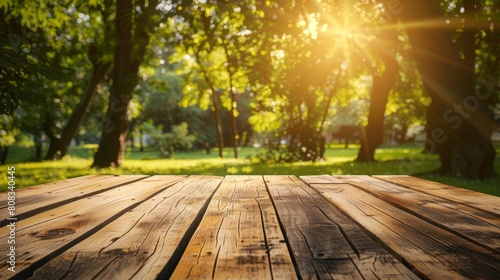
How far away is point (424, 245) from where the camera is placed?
1579 millimetres

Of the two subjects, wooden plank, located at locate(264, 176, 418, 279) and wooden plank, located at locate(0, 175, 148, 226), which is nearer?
wooden plank, located at locate(264, 176, 418, 279)

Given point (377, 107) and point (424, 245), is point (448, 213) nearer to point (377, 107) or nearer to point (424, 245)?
point (424, 245)

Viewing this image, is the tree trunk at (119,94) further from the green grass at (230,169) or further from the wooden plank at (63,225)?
the wooden plank at (63,225)

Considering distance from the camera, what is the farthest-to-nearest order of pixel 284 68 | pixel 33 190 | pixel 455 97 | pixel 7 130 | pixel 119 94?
pixel 7 130, pixel 284 68, pixel 119 94, pixel 455 97, pixel 33 190

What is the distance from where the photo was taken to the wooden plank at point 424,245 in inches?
51.9

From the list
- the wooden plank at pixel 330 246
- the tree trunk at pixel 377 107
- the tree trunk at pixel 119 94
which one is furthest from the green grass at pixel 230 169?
the wooden plank at pixel 330 246

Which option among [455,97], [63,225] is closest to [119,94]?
[455,97]

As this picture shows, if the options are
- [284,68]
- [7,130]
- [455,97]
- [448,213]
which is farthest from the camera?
[7,130]

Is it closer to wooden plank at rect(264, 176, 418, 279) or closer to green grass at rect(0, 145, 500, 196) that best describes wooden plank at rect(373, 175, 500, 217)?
wooden plank at rect(264, 176, 418, 279)

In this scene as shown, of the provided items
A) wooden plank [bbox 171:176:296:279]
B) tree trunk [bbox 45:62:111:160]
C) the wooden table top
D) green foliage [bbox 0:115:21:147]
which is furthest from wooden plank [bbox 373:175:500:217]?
green foliage [bbox 0:115:21:147]

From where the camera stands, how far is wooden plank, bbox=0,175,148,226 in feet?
7.37

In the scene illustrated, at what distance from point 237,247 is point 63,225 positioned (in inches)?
36.4

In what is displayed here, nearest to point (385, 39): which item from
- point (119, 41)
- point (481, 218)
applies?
point (119, 41)

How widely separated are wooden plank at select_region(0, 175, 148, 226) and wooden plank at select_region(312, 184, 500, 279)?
1736mm
